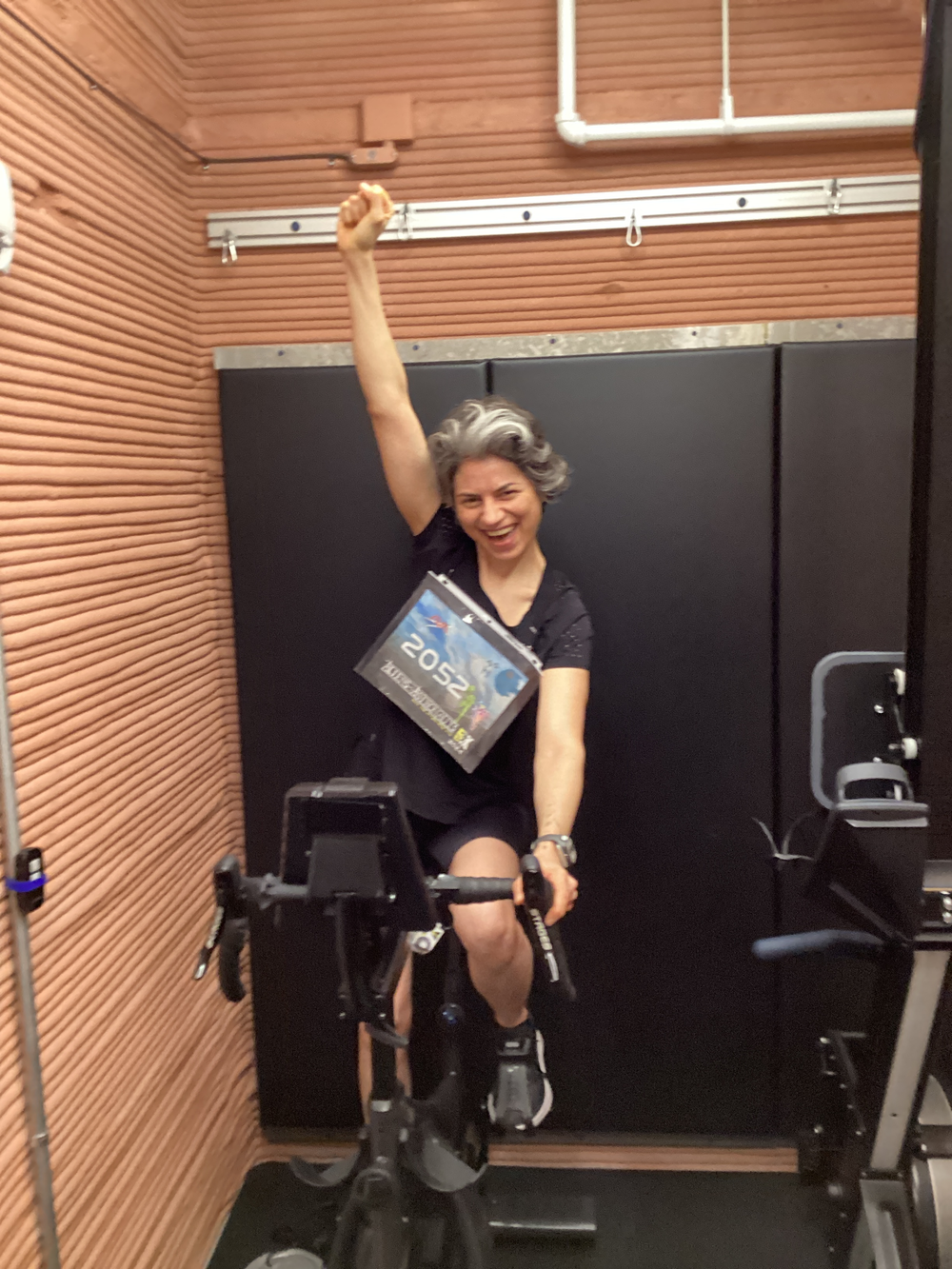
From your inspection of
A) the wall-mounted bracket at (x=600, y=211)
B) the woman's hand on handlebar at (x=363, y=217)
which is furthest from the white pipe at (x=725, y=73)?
the woman's hand on handlebar at (x=363, y=217)

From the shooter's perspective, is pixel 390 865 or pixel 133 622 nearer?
pixel 390 865

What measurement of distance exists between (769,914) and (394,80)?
2.41m

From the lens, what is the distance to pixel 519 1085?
1.95 meters

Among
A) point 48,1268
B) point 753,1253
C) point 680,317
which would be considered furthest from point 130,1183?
point 680,317

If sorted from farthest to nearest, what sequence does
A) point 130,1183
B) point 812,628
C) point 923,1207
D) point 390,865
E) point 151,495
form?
1. point 812,628
2. point 151,495
3. point 130,1183
4. point 923,1207
5. point 390,865

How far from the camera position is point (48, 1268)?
1.65m

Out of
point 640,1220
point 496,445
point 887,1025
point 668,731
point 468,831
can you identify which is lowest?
point 640,1220

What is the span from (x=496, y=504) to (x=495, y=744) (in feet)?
1.82

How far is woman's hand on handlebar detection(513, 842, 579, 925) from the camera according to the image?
4.83 feet

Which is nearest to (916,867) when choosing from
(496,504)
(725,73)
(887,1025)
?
(887,1025)

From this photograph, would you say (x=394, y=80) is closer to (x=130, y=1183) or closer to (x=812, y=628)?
(x=812, y=628)

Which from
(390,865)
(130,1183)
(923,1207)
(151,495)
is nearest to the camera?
(390,865)

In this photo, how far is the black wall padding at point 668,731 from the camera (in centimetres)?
229

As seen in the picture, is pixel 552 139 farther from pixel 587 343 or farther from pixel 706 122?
pixel 587 343
